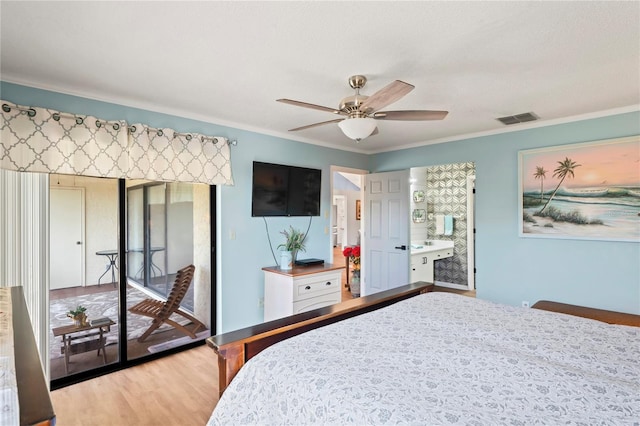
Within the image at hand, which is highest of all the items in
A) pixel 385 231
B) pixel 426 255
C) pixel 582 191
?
pixel 582 191

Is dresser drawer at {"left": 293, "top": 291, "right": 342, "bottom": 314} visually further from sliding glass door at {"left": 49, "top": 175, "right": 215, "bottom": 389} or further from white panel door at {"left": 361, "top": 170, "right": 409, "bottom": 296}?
white panel door at {"left": 361, "top": 170, "right": 409, "bottom": 296}

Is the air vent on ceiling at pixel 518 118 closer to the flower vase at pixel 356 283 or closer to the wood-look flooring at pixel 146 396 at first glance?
the flower vase at pixel 356 283

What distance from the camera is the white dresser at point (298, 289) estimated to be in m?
3.49

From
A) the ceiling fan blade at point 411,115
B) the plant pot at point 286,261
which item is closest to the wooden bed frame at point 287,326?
the ceiling fan blade at point 411,115

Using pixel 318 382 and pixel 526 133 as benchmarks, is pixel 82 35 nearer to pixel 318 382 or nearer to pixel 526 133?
pixel 318 382

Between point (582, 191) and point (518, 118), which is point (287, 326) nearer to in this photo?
point (518, 118)

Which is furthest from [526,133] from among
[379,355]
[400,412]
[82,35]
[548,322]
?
[82,35]

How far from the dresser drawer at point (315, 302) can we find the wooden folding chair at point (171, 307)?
3.58 feet

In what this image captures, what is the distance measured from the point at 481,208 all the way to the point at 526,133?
0.96 m

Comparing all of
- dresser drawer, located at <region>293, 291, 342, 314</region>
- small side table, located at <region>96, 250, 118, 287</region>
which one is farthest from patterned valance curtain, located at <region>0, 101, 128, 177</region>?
dresser drawer, located at <region>293, 291, 342, 314</region>

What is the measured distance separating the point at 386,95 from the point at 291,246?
2.50 meters

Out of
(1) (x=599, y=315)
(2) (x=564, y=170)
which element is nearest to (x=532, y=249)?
(2) (x=564, y=170)

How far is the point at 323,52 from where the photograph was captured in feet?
6.67

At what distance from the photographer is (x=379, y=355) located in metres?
1.39
